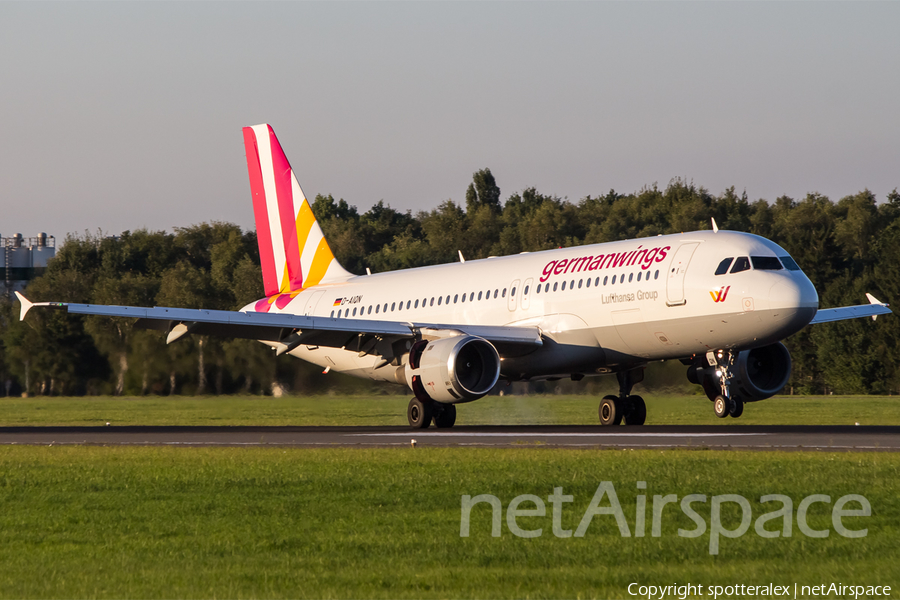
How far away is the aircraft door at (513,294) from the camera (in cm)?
2953

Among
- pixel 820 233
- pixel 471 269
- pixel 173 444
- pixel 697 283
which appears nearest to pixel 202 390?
pixel 471 269

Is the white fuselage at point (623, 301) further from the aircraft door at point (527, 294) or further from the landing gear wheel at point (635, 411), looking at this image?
the landing gear wheel at point (635, 411)

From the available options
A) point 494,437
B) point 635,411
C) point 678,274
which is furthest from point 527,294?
point 494,437

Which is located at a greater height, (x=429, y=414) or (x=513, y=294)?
(x=513, y=294)

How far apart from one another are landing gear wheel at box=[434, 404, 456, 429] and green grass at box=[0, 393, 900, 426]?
4.54m

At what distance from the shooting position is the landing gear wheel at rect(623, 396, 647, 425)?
29328 millimetres

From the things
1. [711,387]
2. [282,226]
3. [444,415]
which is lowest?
[444,415]

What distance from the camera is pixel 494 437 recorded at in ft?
79.3

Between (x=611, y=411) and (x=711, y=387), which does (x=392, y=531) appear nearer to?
(x=711, y=387)

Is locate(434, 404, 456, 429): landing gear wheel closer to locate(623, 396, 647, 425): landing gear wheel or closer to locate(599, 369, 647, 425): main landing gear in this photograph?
locate(599, 369, 647, 425): main landing gear

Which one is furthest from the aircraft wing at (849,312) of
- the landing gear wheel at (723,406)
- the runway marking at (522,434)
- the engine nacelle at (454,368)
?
the engine nacelle at (454,368)

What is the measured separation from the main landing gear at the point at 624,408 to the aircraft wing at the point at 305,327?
2.55 m

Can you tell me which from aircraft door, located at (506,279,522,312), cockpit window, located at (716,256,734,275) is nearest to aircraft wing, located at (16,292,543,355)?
aircraft door, located at (506,279,522,312)

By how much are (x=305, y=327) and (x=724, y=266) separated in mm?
9984
